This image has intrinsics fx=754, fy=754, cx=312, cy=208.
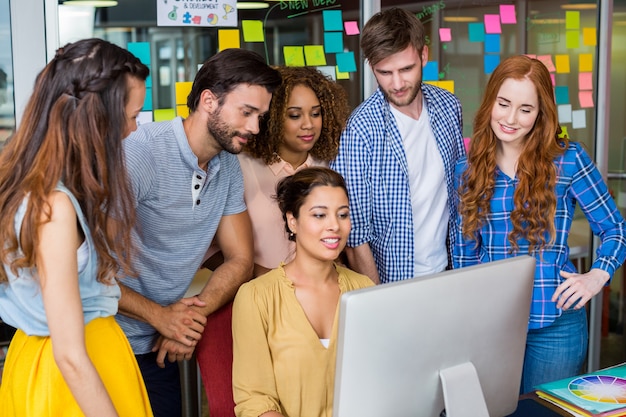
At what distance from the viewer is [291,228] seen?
7.20 feet

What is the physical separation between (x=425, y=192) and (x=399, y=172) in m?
0.12

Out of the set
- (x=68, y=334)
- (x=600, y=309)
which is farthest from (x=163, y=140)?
(x=600, y=309)

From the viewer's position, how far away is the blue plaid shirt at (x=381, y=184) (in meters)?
2.47

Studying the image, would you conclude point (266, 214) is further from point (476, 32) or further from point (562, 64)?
point (562, 64)

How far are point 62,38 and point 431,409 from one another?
2.11m

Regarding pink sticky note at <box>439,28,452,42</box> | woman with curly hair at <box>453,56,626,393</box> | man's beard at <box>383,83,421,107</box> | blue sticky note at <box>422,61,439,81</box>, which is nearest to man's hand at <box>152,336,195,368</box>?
woman with curly hair at <box>453,56,626,393</box>

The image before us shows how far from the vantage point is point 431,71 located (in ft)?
11.3

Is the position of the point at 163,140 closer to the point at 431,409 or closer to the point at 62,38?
the point at 62,38

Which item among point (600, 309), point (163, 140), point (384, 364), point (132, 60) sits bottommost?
point (600, 309)

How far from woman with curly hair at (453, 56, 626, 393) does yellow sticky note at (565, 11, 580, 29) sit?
163 centimetres

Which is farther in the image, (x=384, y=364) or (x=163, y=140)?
(x=163, y=140)

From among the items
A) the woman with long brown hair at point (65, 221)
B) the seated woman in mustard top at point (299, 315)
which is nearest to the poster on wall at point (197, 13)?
the seated woman in mustard top at point (299, 315)

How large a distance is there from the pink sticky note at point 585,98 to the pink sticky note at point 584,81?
2 centimetres

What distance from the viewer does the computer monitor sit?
133 cm
